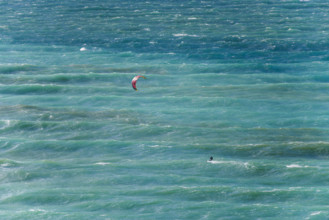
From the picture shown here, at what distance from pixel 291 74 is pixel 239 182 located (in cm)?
2948

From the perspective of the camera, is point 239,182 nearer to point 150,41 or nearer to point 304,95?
point 304,95

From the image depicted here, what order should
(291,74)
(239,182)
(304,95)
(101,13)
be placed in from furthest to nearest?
(101,13) → (291,74) → (304,95) → (239,182)

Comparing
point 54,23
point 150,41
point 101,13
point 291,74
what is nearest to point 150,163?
point 291,74

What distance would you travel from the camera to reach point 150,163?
45031mm

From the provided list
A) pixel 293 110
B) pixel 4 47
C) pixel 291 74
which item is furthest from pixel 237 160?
pixel 4 47

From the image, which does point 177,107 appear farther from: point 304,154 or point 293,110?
point 304,154

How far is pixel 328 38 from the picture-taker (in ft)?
267

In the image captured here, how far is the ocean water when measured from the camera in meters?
39.2

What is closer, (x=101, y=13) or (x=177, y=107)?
(x=177, y=107)

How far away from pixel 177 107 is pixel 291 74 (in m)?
17.7

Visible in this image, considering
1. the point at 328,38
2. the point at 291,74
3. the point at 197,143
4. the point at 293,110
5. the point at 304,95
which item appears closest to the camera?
the point at 197,143

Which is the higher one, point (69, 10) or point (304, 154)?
point (69, 10)

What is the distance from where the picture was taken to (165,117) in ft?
181

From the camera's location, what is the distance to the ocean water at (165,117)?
3916 centimetres
